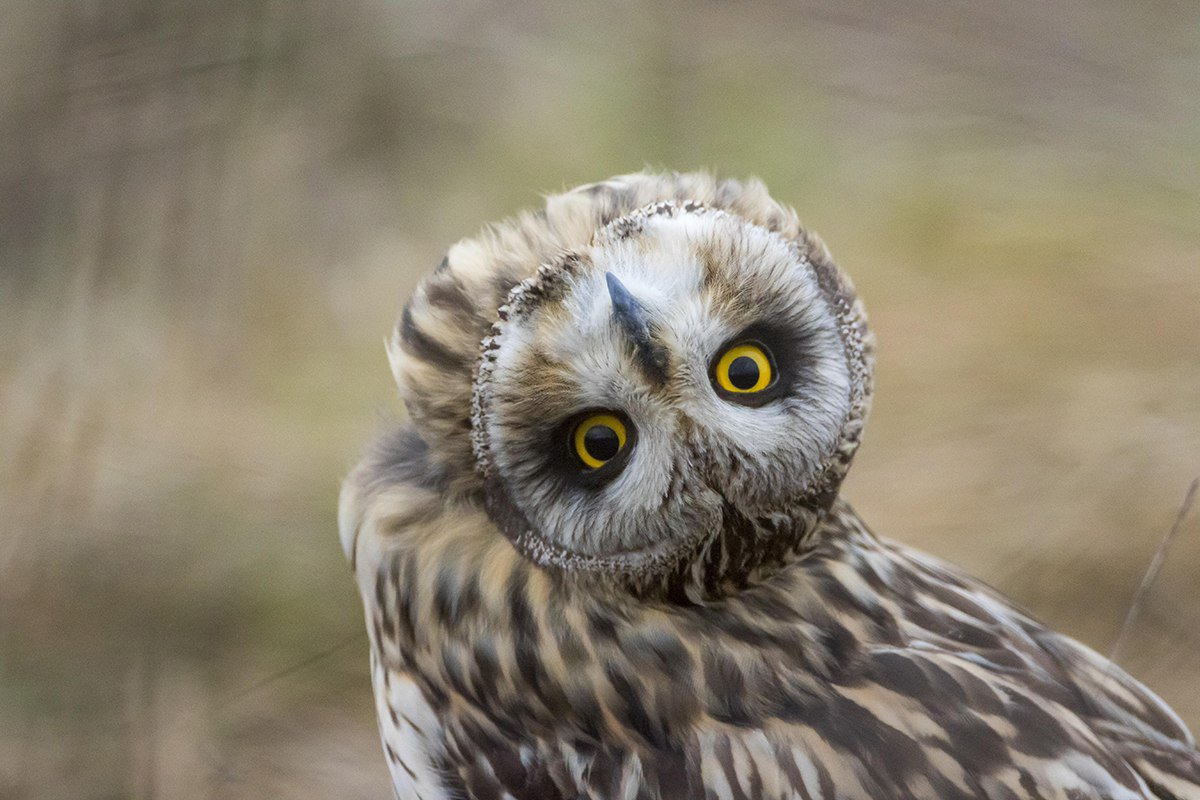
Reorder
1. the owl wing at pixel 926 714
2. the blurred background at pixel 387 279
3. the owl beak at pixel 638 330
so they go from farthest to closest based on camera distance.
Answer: the blurred background at pixel 387 279, the owl wing at pixel 926 714, the owl beak at pixel 638 330

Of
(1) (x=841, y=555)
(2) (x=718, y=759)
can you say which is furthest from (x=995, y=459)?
(2) (x=718, y=759)

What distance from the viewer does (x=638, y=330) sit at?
1218mm

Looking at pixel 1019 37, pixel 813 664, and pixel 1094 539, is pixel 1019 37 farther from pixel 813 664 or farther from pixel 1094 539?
pixel 813 664

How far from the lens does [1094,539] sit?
3068 millimetres

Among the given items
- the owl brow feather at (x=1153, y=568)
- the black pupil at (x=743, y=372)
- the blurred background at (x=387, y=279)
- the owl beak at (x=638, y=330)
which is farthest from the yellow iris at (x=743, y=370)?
the blurred background at (x=387, y=279)

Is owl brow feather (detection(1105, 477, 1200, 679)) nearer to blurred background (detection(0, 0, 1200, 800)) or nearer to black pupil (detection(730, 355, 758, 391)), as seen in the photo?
black pupil (detection(730, 355, 758, 391))

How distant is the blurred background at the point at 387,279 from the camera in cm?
176

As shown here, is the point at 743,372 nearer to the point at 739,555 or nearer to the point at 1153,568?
the point at 739,555

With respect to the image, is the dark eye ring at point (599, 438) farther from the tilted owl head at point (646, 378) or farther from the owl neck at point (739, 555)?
the owl neck at point (739, 555)

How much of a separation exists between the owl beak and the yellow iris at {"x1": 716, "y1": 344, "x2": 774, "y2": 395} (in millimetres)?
111

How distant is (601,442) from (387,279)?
9.44 ft

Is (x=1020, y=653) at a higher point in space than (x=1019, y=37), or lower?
lower

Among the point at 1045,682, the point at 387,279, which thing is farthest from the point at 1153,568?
the point at 387,279

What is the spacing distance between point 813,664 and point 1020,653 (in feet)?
1.17
